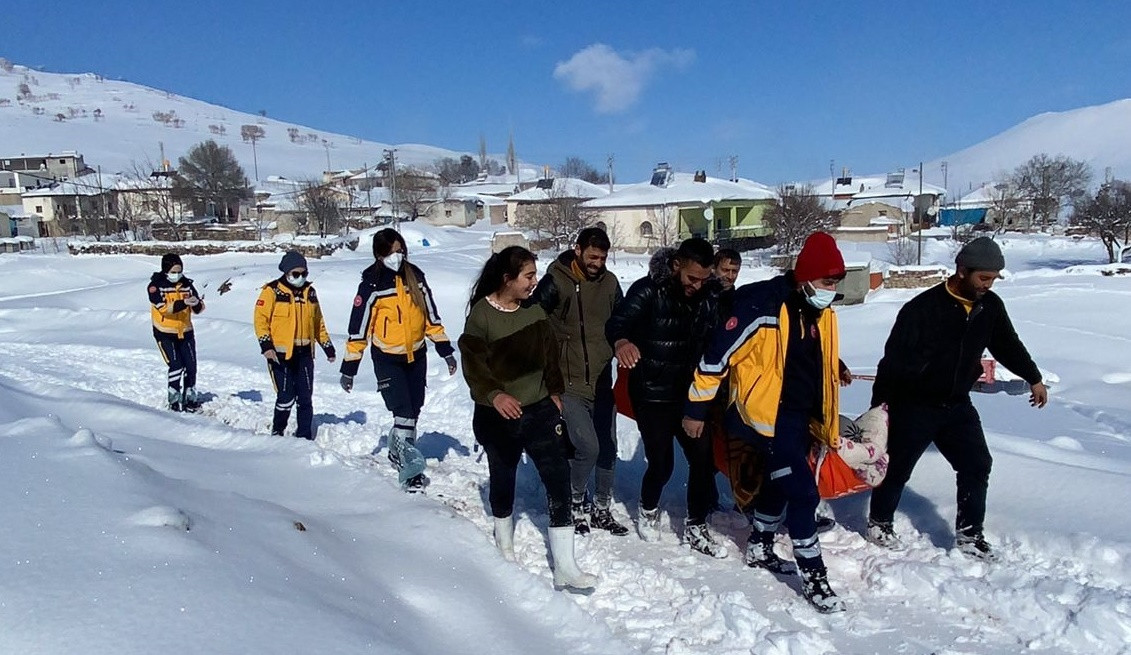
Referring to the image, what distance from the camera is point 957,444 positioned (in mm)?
4203

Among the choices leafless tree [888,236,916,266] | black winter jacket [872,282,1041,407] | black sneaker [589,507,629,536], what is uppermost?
black winter jacket [872,282,1041,407]

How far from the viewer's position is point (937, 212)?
76250 millimetres

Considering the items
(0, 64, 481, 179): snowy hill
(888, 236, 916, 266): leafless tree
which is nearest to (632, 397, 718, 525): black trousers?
(888, 236, 916, 266): leafless tree

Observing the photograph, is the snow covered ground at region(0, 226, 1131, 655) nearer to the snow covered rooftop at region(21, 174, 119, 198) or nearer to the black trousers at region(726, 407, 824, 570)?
the black trousers at region(726, 407, 824, 570)

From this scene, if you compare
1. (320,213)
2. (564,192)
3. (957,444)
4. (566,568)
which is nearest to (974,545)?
(957,444)

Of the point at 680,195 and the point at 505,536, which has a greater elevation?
the point at 680,195

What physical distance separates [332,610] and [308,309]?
439cm

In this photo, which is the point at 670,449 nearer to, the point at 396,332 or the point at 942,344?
the point at 942,344

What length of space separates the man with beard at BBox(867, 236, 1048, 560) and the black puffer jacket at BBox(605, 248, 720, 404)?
1.05m

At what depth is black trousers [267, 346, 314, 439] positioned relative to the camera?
272 inches

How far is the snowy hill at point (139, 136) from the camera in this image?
416ft

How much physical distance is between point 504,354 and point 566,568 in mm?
1204

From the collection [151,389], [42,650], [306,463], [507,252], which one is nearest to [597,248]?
[507,252]

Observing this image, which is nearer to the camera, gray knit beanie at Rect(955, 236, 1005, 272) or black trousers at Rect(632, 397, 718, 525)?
gray knit beanie at Rect(955, 236, 1005, 272)
